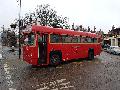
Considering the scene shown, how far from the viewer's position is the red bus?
59.6ft

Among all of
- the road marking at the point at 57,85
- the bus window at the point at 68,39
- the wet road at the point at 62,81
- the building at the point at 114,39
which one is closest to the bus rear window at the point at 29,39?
the wet road at the point at 62,81

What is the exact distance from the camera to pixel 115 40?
6412 cm

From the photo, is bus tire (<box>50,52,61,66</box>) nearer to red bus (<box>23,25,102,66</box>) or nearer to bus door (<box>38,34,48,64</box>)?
red bus (<box>23,25,102,66</box>)

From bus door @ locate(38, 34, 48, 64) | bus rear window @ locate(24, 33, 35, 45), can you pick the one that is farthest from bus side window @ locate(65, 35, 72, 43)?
bus rear window @ locate(24, 33, 35, 45)

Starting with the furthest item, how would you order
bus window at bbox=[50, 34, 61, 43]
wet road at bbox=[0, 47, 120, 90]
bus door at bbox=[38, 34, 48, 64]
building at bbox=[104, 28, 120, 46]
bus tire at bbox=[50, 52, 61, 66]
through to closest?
building at bbox=[104, 28, 120, 46] → bus tire at bbox=[50, 52, 61, 66] → bus window at bbox=[50, 34, 61, 43] → bus door at bbox=[38, 34, 48, 64] → wet road at bbox=[0, 47, 120, 90]

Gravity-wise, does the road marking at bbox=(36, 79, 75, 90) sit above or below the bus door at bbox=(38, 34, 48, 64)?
below

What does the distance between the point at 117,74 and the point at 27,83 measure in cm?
625

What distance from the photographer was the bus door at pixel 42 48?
60.2 ft

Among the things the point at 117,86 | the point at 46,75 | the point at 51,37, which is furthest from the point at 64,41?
the point at 117,86

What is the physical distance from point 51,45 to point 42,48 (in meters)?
0.92

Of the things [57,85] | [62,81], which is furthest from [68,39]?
[57,85]

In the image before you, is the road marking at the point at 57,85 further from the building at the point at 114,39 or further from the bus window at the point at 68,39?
the building at the point at 114,39

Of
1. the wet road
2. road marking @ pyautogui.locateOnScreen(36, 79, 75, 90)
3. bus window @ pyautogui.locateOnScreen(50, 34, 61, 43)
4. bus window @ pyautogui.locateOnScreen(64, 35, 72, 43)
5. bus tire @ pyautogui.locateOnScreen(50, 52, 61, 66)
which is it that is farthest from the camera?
bus window @ pyautogui.locateOnScreen(64, 35, 72, 43)

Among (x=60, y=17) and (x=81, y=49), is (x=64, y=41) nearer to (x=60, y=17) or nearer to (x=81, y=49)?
(x=81, y=49)
